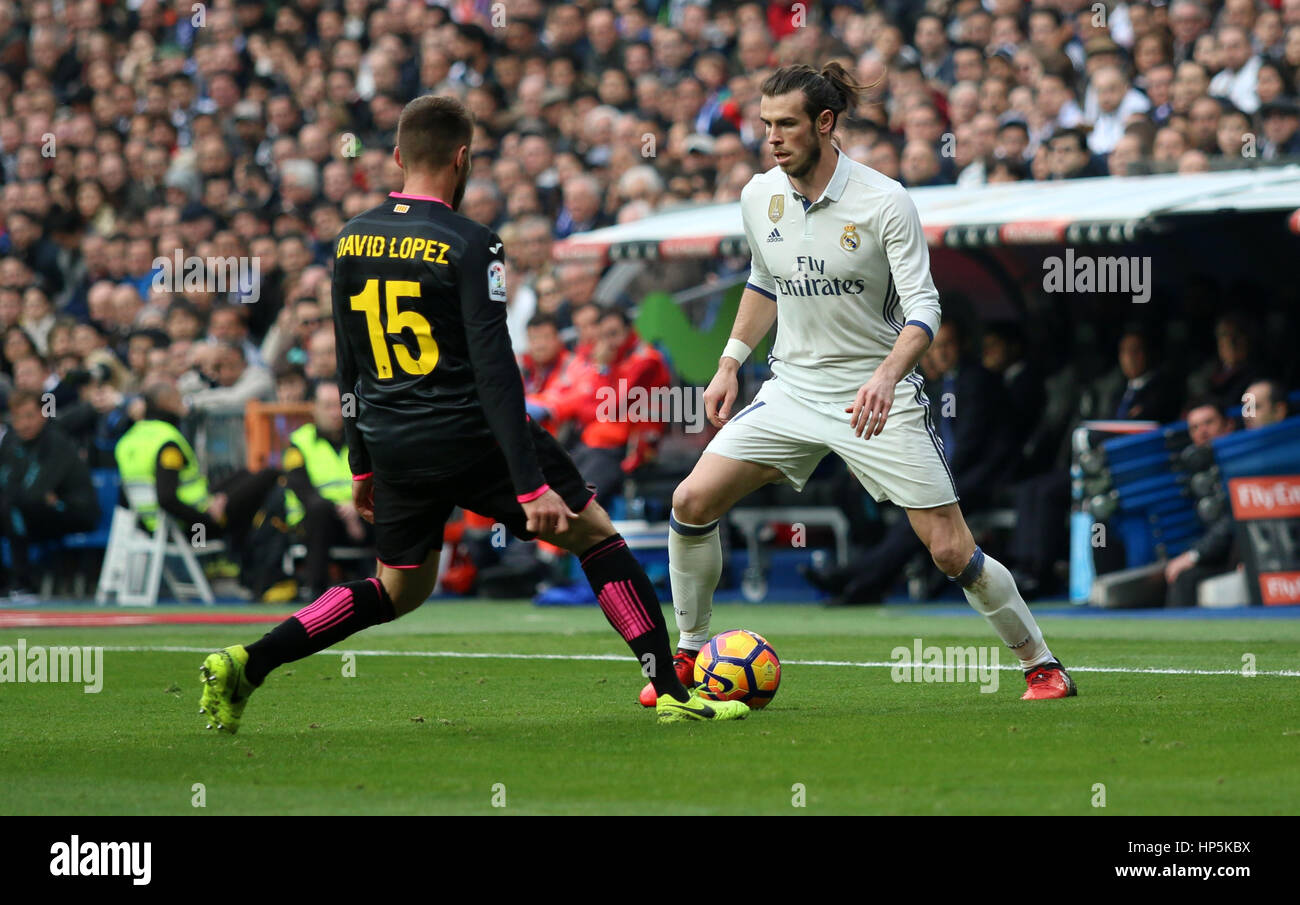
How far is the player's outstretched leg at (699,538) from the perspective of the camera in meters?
7.91

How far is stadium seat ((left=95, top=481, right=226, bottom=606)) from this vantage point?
1661cm

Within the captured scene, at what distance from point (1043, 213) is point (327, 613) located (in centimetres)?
759

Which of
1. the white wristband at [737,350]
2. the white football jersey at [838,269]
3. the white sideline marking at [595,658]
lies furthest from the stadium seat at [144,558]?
the white football jersey at [838,269]

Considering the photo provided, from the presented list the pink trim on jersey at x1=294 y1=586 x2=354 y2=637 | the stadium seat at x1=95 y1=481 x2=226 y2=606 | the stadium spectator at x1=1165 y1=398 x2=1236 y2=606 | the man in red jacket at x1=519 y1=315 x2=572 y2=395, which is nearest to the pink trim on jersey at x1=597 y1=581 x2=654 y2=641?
the pink trim on jersey at x1=294 y1=586 x2=354 y2=637

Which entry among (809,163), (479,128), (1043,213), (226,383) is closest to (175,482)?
(226,383)

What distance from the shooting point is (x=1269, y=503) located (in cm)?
1330

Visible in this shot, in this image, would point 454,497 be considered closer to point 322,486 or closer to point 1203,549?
point 1203,549

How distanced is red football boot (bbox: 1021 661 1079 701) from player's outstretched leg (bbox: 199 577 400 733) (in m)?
2.60

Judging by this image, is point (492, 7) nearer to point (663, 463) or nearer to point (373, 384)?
point (663, 463)

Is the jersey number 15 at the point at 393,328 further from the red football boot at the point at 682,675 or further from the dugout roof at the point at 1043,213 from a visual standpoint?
the dugout roof at the point at 1043,213

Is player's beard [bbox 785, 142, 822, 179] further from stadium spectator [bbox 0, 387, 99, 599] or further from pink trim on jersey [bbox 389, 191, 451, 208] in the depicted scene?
stadium spectator [bbox 0, 387, 99, 599]

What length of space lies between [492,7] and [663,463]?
8.28 meters

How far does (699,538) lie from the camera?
803 cm

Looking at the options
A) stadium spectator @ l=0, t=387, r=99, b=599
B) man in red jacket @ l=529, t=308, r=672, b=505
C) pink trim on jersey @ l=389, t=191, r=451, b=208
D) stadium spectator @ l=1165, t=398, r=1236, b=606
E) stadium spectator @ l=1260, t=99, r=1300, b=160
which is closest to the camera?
pink trim on jersey @ l=389, t=191, r=451, b=208
